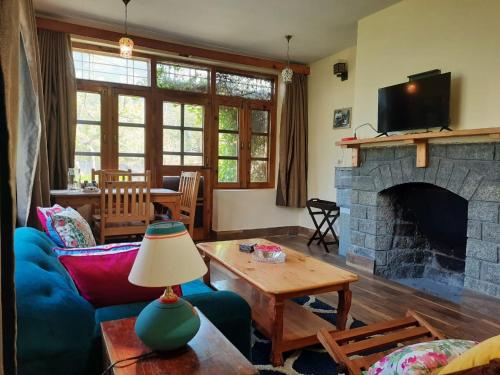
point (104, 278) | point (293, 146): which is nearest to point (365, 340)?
point (104, 278)

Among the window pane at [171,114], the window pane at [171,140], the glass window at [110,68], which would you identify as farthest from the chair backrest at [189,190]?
the glass window at [110,68]

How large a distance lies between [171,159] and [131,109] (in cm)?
83

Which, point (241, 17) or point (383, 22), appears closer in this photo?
point (383, 22)

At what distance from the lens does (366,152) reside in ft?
12.6

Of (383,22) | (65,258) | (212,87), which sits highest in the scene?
(383,22)

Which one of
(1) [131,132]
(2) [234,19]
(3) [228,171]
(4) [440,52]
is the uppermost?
(2) [234,19]

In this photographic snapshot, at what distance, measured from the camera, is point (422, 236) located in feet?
12.4

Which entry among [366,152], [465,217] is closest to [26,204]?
[366,152]

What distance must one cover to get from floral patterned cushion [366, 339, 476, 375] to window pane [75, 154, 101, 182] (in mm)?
4199

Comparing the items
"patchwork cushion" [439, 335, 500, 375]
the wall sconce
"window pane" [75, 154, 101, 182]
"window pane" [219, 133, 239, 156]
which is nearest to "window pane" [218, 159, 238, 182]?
"window pane" [219, 133, 239, 156]

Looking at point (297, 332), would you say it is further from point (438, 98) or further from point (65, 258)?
point (438, 98)

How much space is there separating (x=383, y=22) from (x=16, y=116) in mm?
3871

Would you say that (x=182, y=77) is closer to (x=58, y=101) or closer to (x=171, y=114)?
(x=171, y=114)

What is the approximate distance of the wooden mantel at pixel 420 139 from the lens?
8.74ft
